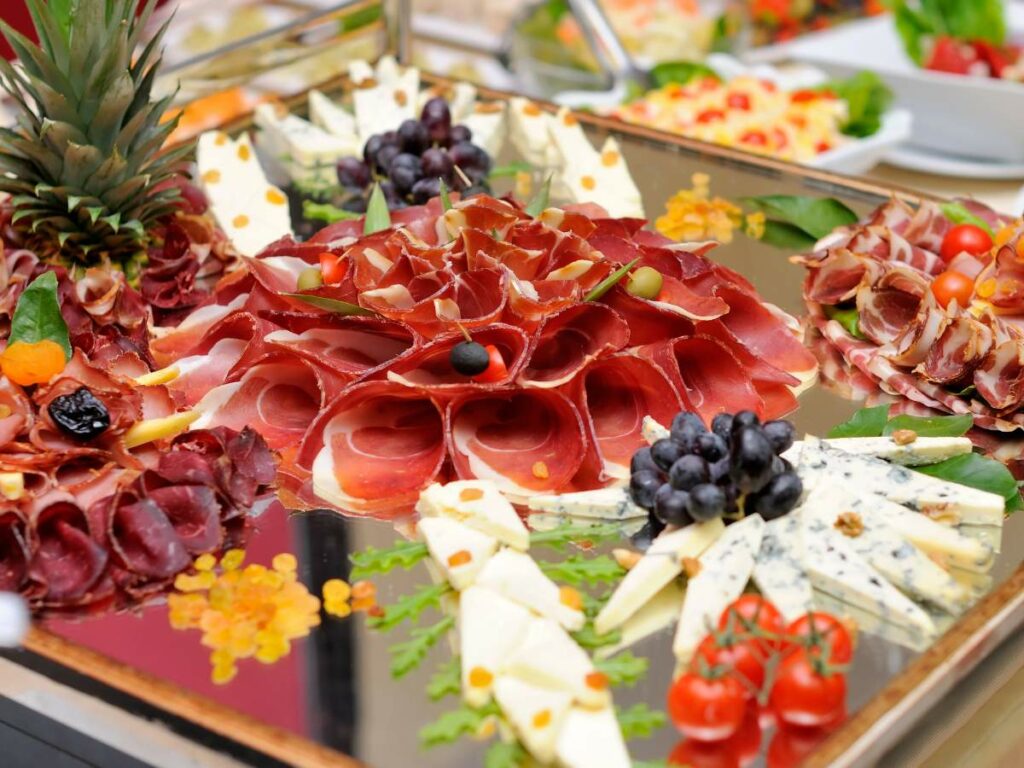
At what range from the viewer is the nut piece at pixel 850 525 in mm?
1420

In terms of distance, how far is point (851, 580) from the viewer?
1.37 metres

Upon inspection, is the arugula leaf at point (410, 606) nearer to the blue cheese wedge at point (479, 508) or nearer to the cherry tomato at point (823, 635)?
the blue cheese wedge at point (479, 508)

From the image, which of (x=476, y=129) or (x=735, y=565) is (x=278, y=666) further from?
(x=476, y=129)

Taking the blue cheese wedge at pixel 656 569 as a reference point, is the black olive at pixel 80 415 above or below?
above

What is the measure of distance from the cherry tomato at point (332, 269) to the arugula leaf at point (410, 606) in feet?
1.83

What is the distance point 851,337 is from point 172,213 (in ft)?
3.30

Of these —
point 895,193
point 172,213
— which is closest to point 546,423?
point 172,213

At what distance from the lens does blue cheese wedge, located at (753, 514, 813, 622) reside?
1354 mm

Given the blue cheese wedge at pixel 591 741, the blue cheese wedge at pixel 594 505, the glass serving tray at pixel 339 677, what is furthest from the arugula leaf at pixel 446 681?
the blue cheese wedge at pixel 594 505

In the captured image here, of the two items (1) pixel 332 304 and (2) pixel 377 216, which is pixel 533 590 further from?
(2) pixel 377 216

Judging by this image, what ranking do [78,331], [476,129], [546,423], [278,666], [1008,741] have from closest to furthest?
[278,666] → [1008,741] → [546,423] → [78,331] → [476,129]

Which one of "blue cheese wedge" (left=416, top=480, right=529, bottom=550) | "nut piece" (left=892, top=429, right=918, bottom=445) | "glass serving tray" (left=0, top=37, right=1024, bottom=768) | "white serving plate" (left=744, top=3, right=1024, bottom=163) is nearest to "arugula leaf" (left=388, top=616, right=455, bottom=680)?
"glass serving tray" (left=0, top=37, right=1024, bottom=768)

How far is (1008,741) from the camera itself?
56.4 inches

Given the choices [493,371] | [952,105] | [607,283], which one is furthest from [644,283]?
[952,105]
